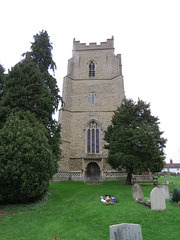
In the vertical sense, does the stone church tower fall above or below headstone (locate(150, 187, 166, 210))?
above

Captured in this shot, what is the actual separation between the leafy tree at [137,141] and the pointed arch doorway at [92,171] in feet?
22.7

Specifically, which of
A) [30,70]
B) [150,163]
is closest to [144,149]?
[150,163]

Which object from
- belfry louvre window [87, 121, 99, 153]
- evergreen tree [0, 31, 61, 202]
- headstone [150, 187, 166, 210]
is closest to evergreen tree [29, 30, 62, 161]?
evergreen tree [0, 31, 61, 202]

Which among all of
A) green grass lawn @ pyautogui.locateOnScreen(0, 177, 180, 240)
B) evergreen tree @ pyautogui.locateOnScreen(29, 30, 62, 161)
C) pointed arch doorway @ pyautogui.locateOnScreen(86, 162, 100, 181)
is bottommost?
green grass lawn @ pyautogui.locateOnScreen(0, 177, 180, 240)

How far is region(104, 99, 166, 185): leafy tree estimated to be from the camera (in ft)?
41.7

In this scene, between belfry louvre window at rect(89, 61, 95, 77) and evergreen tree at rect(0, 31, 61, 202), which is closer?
evergreen tree at rect(0, 31, 61, 202)

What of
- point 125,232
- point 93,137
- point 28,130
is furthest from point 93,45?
point 125,232

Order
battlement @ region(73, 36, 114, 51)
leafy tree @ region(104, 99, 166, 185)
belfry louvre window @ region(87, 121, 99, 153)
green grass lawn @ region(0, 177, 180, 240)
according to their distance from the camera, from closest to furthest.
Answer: green grass lawn @ region(0, 177, 180, 240) < leafy tree @ region(104, 99, 166, 185) < belfry louvre window @ region(87, 121, 99, 153) < battlement @ region(73, 36, 114, 51)

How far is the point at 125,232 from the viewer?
334 centimetres

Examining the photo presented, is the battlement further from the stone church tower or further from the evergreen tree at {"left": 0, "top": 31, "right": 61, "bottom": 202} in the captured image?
the evergreen tree at {"left": 0, "top": 31, "right": 61, "bottom": 202}

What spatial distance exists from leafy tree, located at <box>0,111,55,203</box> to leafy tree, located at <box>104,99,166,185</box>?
624 centimetres

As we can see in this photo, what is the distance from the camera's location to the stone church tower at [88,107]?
68.3ft

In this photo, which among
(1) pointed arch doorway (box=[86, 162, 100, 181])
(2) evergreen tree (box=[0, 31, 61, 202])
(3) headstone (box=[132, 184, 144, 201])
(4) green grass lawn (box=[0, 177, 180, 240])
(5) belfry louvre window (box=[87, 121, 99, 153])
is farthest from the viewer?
(5) belfry louvre window (box=[87, 121, 99, 153])

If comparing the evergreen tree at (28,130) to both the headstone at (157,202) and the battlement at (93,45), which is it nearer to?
the headstone at (157,202)
